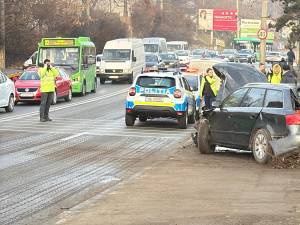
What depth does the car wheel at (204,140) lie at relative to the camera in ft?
47.8

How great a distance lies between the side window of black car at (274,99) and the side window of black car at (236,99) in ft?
2.53

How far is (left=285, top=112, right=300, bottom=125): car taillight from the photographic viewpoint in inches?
495

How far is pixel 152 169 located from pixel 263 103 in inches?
98.9

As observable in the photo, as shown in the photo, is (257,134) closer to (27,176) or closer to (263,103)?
(263,103)

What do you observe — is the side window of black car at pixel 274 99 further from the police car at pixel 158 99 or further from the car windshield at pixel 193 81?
the car windshield at pixel 193 81

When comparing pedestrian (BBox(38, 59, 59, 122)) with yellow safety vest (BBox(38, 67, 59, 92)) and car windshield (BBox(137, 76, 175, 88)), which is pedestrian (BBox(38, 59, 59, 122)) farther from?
car windshield (BBox(137, 76, 175, 88))

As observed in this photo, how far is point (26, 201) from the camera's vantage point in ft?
31.4

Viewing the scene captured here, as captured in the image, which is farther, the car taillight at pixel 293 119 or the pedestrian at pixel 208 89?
the pedestrian at pixel 208 89

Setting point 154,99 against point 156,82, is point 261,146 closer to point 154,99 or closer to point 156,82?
point 154,99

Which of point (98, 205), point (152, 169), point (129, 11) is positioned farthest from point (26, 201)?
point (129, 11)

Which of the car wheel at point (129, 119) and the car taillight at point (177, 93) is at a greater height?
the car taillight at point (177, 93)

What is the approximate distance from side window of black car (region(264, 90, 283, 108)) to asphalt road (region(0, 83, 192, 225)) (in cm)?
237

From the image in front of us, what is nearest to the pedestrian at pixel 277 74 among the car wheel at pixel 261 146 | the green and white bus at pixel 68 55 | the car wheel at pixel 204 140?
the car wheel at pixel 204 140

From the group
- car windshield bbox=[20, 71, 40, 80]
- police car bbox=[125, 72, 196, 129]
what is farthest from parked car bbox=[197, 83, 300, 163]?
car windshield bbox=[20, 71, 40, 80]
